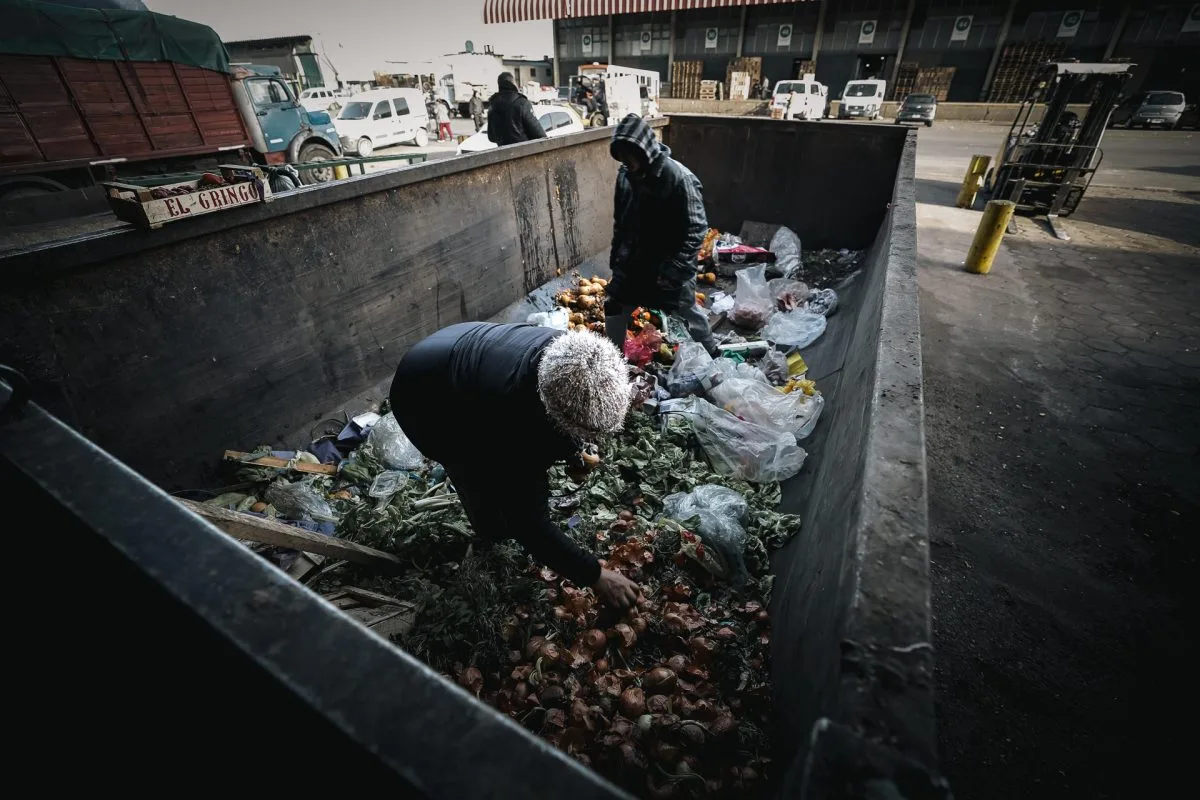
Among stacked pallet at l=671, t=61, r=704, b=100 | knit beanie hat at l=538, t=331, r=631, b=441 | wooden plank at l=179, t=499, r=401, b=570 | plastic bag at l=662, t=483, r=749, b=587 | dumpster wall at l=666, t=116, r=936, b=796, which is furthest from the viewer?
stacked pallet at l=671, t=61, r=704, b=100

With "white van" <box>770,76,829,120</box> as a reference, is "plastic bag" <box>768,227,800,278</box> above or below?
below

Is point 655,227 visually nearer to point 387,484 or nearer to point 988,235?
point 387,484

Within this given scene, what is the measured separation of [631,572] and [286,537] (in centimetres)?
161

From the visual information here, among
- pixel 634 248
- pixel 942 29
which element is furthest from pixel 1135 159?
pixel 634 248

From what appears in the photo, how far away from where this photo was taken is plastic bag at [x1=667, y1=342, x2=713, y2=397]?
4016mm

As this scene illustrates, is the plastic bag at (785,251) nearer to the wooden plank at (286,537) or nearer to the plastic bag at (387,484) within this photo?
the plastic bag at (387,484)

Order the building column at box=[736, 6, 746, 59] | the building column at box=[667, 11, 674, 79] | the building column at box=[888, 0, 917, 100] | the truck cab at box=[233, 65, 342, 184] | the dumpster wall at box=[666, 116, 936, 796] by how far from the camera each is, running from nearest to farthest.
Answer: the dumpster wall at box=[666, 116, 936, 796]
the truck cab at box=[233, 65, 342, 184]
the building column at box=[888, 0, 917, 100]
the building column at box=[736, 6, 746, 59]
the building column at box=[667, 11, 674, 79]

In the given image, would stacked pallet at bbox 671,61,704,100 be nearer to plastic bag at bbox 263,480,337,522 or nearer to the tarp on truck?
the tarp on truck

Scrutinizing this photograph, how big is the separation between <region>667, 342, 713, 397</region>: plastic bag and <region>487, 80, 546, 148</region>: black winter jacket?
14.3 feet

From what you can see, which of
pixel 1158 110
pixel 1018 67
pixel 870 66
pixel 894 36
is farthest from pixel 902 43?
pixel 1158 110

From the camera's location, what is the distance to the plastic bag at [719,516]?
2.57 meters

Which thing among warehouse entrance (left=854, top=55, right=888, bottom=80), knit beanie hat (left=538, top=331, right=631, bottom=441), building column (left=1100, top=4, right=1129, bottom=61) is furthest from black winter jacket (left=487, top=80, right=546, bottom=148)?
building column (left=1100, top=4, right=1129, bottom=61)

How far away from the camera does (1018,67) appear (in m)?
20.6

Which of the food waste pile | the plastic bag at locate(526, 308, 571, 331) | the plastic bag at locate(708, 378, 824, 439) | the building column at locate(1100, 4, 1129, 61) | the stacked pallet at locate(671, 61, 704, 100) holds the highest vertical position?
the building column at locate(1100, 4, 1129, 61)
